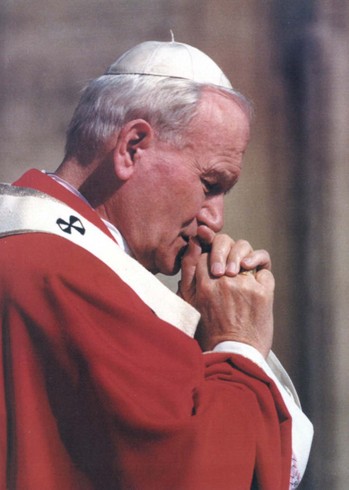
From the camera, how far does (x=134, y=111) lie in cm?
219

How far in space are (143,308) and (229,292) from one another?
27cm

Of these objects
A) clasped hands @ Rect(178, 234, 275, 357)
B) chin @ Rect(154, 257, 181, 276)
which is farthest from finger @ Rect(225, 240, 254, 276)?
chin @ Rect(154, 257, 181, 276)

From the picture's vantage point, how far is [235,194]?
8.42 ft

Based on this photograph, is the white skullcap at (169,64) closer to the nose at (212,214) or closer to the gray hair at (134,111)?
the gray hair at (134,111)

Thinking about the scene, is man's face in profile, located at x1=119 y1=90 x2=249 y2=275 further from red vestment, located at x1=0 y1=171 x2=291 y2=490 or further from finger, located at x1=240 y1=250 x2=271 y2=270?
red vestment, located at x1=0 y1=171 x2=291 y2=490

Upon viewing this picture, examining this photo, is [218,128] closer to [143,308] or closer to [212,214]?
[212,214]

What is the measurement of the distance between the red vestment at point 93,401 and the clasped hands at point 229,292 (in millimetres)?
252

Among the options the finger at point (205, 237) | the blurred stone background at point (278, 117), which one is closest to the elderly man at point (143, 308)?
the finger at point (205, 237)

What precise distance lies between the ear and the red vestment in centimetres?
Answer: 34

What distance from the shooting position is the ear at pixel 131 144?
2178 millimetres

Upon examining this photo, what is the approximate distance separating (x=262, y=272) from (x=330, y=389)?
1.79 feet

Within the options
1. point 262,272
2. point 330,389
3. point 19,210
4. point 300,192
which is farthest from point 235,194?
point 19,210

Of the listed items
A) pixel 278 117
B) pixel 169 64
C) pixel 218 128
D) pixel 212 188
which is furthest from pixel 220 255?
pixel 278 117

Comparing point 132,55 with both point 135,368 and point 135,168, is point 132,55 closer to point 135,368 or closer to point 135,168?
point 135,168
